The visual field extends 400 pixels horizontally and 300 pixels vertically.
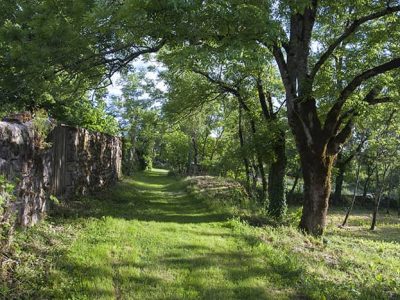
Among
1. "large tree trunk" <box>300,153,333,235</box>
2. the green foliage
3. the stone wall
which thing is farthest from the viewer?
"large tree trunk" <box>300,153,333,235</box>

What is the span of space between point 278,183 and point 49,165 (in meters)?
9.76

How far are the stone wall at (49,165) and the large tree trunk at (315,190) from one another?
263 inches

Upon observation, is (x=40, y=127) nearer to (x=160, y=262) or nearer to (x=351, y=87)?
(x=160, y=262)

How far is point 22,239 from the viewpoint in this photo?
648 cm

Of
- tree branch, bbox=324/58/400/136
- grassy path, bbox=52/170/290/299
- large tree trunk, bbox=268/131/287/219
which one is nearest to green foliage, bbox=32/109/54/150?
grassy path, bbox=52/170/290/299

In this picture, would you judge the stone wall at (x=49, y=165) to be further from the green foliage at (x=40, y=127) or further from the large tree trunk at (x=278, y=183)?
the large tree trunk at (x=278, y=183)

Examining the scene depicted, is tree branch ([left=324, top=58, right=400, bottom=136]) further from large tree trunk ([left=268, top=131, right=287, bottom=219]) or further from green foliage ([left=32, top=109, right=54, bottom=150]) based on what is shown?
green foliage ([left=32, top=109, right=54, bottom=150])

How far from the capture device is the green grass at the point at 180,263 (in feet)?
18.6

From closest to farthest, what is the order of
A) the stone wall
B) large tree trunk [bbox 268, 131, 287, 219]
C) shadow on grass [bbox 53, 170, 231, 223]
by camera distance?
the stone wall → shadow on grass [bbox 53, 170, 231, 223] → large tree trunk [bbox 268, 131, 287, 219]

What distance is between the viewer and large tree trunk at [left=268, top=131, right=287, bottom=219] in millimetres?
16195

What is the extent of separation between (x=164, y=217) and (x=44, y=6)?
6.30 m

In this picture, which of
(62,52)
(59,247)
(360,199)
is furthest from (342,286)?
(360,199)

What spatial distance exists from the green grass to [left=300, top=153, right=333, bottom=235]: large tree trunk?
1.44 m

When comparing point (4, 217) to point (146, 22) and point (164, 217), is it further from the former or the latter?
point (164, 217)
